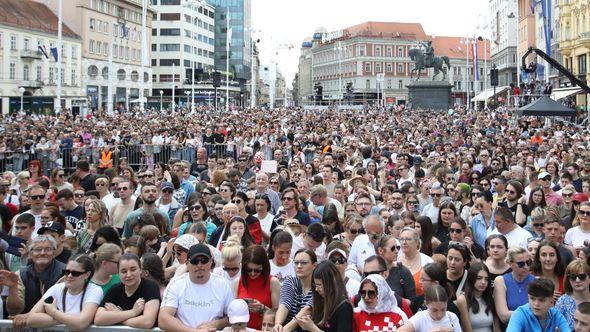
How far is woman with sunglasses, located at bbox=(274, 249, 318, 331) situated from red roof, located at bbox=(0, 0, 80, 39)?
6411 centimetres

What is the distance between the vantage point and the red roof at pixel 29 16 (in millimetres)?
66500

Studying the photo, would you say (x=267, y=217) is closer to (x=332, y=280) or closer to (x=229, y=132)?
(x=332, y=280)

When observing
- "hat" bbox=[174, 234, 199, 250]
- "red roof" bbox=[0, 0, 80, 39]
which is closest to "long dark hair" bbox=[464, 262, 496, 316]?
"hat" bbox=[174, 234, 199, 250]

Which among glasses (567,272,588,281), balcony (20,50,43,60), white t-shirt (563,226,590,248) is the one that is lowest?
glasses (567,272,588,281)

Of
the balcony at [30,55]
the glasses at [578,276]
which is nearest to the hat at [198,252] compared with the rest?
the glasses at [578,276]

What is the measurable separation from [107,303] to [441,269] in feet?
8.94

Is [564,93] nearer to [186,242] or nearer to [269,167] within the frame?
[269,167]

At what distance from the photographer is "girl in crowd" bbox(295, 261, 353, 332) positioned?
5.54 m

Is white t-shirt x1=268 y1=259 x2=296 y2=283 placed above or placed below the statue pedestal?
below

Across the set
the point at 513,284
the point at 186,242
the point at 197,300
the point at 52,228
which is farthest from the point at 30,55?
the point at 513,284

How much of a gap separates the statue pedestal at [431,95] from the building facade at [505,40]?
4400 cm

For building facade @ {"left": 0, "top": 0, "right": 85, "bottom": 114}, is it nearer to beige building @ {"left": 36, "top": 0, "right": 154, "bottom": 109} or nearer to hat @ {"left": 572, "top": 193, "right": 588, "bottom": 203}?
beige building @ {"left": 36, "top": 0, "right": 154, "bottom": 109}

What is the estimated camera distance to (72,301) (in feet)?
19.4

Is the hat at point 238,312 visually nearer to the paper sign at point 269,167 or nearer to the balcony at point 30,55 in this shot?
the paper sign at point 269,167
